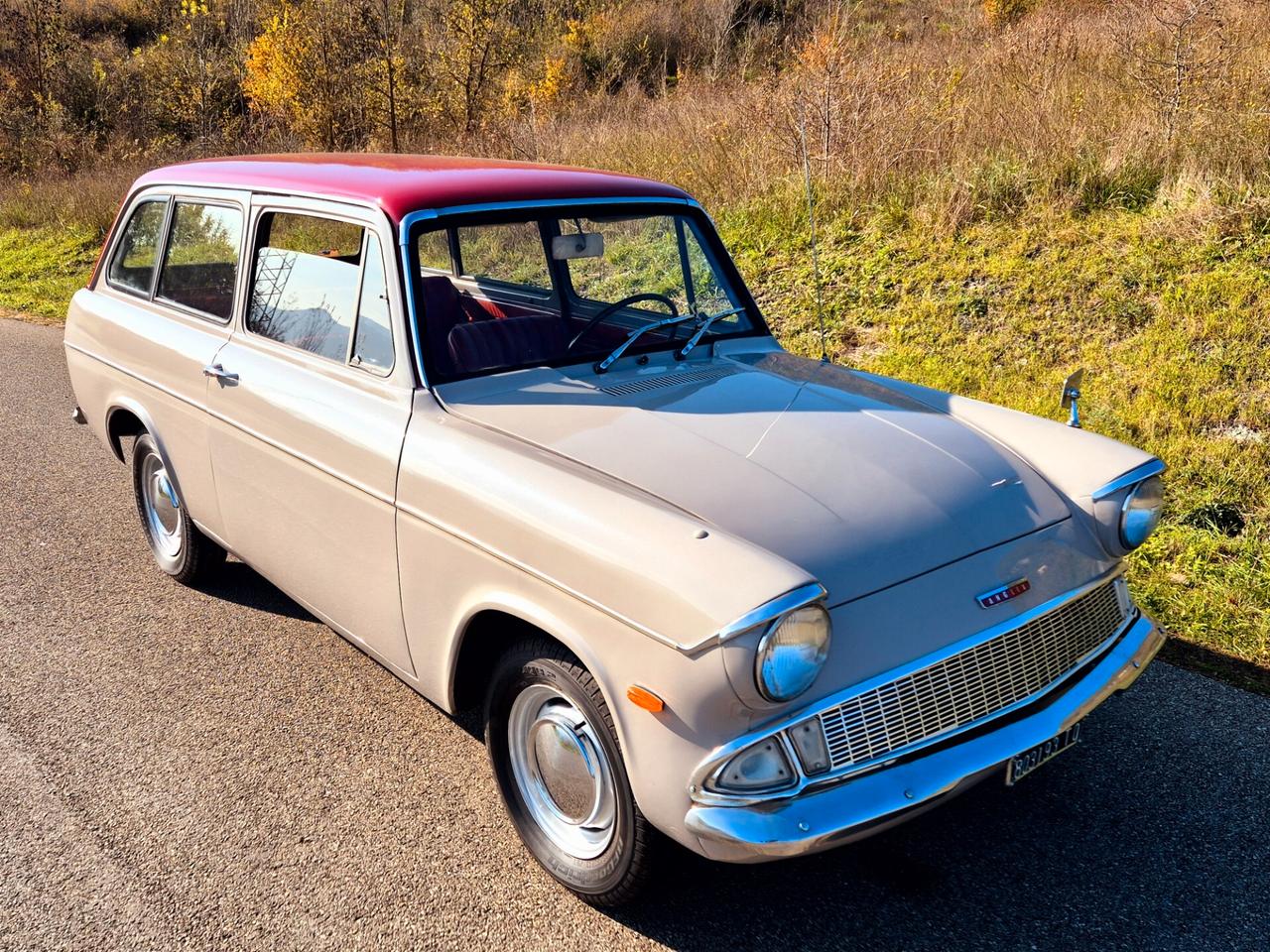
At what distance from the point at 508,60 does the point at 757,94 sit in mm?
7086

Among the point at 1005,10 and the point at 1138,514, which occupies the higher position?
the point at 1005,10

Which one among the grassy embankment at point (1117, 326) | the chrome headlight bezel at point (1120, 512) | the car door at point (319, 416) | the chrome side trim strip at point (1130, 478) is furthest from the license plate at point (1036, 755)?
the car door at point (319, 416)

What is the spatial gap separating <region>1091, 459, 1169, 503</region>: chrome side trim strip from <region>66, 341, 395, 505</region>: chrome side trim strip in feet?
6.67

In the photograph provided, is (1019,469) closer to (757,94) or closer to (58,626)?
(58,626)

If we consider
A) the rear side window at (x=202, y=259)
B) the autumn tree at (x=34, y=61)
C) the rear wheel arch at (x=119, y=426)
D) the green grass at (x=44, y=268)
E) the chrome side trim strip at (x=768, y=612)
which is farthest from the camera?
the autumn tree at (x=34, y=61)

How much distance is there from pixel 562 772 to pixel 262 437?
5.52 feet

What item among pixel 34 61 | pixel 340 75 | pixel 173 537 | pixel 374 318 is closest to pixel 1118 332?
pixel 374 318

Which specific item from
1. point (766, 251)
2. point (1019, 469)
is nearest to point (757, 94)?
point (766, 251)

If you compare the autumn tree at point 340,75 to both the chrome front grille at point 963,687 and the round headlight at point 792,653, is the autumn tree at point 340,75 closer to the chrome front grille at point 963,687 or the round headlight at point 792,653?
the chrome front grille at point 963,687

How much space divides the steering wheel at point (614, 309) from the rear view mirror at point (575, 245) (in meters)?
0.22

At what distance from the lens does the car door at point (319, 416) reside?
314 cm

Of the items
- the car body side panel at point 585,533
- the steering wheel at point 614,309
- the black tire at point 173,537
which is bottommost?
the black tire at point 173,537

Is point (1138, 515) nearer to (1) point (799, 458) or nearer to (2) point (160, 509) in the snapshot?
(1) point (799, 458)

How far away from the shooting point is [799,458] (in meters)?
2.78
